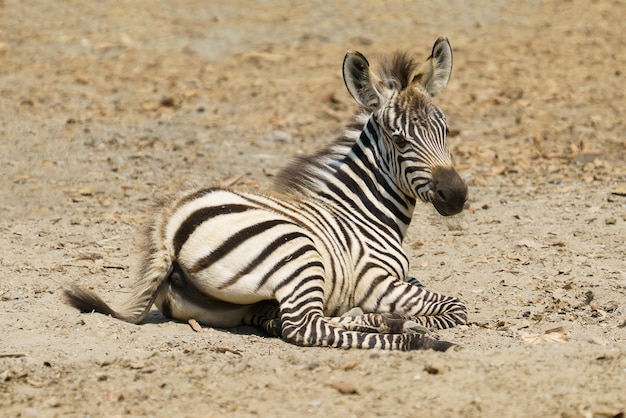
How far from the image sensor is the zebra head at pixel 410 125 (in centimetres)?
782

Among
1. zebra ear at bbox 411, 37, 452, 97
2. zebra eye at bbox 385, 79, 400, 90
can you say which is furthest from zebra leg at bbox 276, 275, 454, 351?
zebra ear at bbox 411, 37, 452, 97

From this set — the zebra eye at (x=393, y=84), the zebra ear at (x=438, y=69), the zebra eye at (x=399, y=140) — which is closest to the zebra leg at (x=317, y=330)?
the zebra eye at (x=399, y=140)

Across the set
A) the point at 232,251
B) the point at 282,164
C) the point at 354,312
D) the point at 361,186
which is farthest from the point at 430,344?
the point at 282,164

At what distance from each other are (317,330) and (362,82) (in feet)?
7.51

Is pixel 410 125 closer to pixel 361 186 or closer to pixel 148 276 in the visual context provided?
pixel 361 186

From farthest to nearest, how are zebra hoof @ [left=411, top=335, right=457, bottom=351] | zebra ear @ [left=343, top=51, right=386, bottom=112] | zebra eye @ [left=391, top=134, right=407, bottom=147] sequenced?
zebra ear @ [left=343, top=51, right=386, bottom=112] → zebra eye @ [left=391, top=134, right=407, bottom=147] → zebra hoof @ [left=411, top=335, right=457, bottom=351]

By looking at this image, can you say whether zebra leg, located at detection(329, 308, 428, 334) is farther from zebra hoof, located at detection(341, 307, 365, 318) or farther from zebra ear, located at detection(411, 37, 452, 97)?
zebra ear, located at detection(411, 37, 452, 97)

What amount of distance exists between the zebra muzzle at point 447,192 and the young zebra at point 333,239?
0.01 meters

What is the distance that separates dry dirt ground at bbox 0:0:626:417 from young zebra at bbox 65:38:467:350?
0.80 feet

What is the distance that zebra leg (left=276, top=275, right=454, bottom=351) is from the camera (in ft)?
23.2

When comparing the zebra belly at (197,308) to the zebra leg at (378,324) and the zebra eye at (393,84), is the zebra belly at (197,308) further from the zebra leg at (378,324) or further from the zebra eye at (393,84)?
the zebra eye at (393,84)

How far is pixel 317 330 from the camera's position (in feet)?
23.6

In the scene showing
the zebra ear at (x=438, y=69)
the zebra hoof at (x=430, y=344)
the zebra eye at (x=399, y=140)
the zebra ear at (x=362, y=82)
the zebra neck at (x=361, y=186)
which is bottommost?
the zebra hoof at (x=430, y=344)

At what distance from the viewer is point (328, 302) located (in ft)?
25.4
